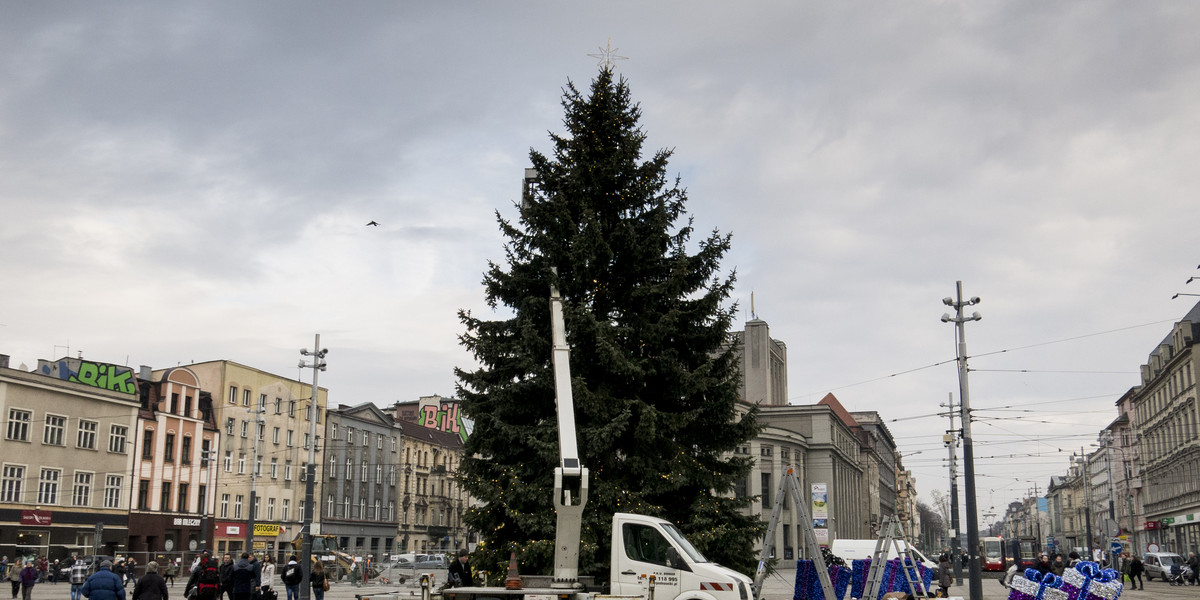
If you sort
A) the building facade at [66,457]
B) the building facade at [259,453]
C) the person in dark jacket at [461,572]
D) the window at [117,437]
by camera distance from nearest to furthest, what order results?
the person in dark jacket at [461,572], the building facade at [66,457], the window at [117,437], the building facade at [259,453]

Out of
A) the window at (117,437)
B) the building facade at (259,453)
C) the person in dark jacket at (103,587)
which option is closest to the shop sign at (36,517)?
the window at (117,437)

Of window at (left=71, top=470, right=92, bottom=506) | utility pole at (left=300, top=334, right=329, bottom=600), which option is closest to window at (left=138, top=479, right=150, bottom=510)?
window at (left=71, top=470, right=92, bottom=506)

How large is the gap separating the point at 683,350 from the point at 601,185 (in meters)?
4.50

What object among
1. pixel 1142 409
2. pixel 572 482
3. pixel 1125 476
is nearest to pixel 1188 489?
pixel 1142 409

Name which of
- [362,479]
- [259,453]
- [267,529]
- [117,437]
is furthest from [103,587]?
[362,479]

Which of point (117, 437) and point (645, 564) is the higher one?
point (117, 437)

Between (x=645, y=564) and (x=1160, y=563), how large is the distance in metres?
54.3

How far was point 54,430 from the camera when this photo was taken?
5475 cm

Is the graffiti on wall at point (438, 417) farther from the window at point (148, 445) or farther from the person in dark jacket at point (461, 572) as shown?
the person in dark jacket at point (461, 572)

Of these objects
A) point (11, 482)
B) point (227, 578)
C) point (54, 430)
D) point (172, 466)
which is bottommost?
point (227, 578)

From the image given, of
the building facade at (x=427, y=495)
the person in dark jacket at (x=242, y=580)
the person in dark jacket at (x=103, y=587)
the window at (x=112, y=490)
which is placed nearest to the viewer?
the person in dark jacket at (x=103, y=587)

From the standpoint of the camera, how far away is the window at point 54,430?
54031mm

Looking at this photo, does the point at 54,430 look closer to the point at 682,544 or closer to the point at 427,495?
the point at 427,495

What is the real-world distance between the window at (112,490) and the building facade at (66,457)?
0.06 meters
